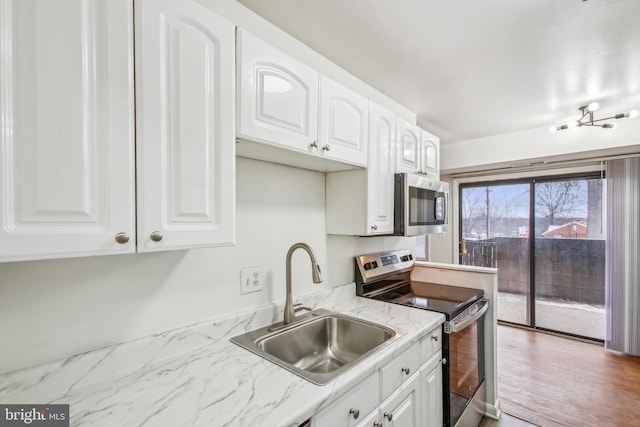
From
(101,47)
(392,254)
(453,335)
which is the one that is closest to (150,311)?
(101,47)

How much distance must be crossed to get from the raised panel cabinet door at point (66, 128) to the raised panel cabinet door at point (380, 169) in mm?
1195

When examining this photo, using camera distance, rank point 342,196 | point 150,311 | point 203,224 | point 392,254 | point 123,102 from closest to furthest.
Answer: point 123,102 → point 203,224 → point 150,311 → point 342,196 → point 392,254

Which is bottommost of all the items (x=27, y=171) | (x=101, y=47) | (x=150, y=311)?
(x=150, y=311)

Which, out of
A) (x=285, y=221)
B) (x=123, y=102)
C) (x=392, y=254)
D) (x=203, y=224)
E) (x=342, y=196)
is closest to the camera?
(x=123, y=102)

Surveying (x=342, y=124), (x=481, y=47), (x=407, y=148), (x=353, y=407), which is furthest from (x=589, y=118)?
(x=353, y=407)

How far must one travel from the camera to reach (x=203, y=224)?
93cm

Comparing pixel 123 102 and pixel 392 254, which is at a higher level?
pixel 123 102

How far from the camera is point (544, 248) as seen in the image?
11.8ft

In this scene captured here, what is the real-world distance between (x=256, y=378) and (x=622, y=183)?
3.93 metres

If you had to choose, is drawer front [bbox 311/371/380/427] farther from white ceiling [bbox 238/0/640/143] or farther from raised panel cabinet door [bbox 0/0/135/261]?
white ceiling [bbox 238/0/640/143]

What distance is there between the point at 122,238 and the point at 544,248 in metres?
4.35

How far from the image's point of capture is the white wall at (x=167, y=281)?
0.87m

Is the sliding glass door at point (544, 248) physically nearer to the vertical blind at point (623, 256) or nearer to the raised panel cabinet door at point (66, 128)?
the vertical blind at point (623, 256)

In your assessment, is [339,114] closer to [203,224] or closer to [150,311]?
[203,224]
